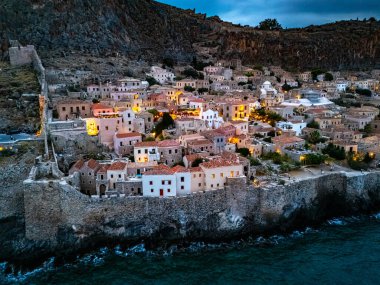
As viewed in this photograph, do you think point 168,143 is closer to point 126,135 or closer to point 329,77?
point 126,135

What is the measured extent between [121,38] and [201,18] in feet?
130

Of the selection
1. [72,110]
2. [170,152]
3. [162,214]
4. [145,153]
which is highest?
[72,110]

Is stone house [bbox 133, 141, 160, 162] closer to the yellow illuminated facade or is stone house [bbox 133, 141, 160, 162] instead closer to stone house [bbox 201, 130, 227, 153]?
the yellow illuminated facade

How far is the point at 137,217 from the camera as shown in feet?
104

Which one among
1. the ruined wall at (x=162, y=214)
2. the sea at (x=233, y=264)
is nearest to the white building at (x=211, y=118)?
the ruined wall at (x=162, y=214)

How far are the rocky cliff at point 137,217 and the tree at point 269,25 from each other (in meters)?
102

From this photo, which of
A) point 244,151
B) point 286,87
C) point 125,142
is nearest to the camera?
point 125,142

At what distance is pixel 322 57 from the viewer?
104 m

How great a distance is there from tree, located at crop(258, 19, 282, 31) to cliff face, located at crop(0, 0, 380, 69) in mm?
11418

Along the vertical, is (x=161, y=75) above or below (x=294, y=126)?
above

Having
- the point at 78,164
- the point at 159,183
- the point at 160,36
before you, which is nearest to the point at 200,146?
the point at 159,183

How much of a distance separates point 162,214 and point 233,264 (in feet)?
21.8

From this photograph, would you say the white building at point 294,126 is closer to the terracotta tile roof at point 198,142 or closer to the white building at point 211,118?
the white building at point 211,118

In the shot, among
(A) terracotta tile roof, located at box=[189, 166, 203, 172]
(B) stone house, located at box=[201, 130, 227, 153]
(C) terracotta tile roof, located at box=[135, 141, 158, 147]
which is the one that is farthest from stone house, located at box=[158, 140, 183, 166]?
(A) terracotta tile roof, located at box=[189, 166, 203, 172]
